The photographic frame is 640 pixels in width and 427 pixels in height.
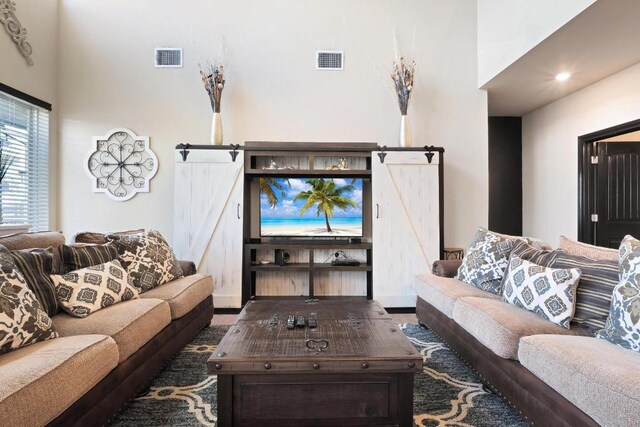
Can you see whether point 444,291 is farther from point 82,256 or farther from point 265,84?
point 265,84

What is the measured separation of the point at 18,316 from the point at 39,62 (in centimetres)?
365

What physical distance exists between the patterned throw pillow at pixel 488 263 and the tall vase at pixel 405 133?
1457 mm

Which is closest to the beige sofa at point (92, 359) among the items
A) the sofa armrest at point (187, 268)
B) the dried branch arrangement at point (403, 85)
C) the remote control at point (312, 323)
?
the sofa armrest at point (187, 268)

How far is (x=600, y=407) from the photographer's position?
3.98 feet

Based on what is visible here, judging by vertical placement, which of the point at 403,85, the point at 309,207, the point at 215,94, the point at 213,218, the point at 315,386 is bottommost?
the point at 315,386

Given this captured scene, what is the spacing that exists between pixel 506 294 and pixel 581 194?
2.92 metres

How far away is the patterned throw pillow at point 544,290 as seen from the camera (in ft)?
6.10

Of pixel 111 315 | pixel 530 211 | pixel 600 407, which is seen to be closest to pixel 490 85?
pixel 530 211

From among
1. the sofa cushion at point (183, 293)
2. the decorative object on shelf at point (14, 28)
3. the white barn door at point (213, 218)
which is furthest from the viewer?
the white barn door at point (213, 218)

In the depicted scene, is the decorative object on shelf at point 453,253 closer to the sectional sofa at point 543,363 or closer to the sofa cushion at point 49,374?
the sectional sofa at point 543,363

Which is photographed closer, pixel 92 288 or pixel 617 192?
pixel 92 288

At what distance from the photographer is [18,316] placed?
1.50m

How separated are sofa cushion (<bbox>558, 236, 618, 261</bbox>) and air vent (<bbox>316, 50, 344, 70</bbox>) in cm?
305

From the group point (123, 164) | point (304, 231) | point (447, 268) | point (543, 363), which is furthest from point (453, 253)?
point (123, 164)
